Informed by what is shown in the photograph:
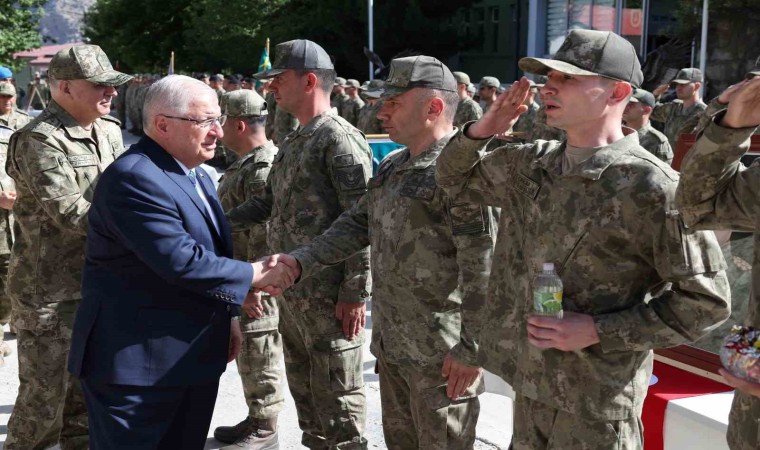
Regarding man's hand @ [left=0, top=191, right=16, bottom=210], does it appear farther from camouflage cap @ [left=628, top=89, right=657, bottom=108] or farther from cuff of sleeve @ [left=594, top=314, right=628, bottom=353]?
camouflage cap @ [left=628, top=89, right=657, bottom=108]

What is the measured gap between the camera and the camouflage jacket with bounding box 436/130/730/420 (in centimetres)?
277

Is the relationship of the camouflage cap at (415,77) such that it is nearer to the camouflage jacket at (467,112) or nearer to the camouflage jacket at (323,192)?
the camouflage jacket at (323,192)

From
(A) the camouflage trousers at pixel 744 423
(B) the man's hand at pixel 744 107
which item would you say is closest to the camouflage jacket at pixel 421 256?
(A) the camouflage trousers at pixel 744 423

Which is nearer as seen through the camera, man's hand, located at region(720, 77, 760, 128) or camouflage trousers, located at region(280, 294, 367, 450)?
man's hand, located at region(720, 77, 760, 128)

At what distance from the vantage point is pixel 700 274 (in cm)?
272

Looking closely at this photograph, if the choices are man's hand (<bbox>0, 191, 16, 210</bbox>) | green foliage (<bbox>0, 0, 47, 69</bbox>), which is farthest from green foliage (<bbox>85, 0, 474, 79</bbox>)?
man's hand (<bbox>0, 191, 16, 210</bbox>)

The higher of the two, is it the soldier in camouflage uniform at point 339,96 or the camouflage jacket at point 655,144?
the camouflage jacket at point 655,144

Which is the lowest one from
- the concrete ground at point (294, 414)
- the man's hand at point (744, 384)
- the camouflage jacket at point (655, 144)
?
the concrete ground at point (294, 414)

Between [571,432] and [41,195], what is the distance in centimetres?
291

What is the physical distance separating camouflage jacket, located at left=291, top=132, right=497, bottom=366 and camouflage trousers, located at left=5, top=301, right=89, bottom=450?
5.99ft

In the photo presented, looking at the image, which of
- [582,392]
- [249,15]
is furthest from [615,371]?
[249,15]

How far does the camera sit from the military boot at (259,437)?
5297mm

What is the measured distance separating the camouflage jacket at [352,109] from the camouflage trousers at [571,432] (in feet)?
51.3

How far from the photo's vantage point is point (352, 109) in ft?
61.1
